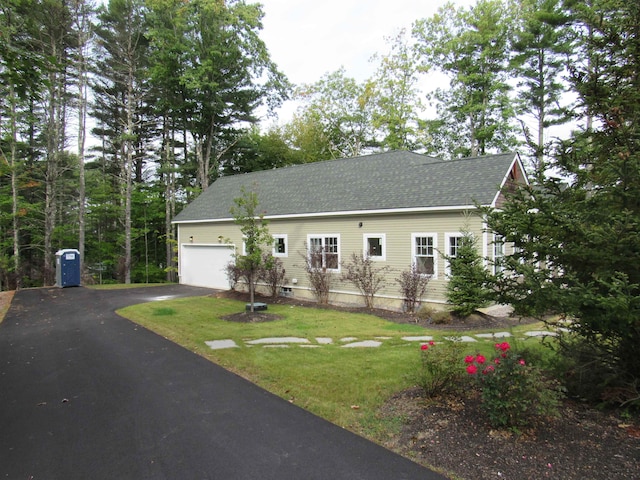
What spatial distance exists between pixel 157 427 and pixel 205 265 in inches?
634

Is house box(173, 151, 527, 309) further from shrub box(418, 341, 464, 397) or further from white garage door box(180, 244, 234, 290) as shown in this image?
shrub box(418, 341, 464, 397)

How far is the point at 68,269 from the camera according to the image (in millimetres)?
18875

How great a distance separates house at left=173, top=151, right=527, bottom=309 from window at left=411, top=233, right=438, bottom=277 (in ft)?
0.10

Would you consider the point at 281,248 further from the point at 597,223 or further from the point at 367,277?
the point at 597,223

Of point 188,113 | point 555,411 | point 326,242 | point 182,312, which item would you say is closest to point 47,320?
point 182,312

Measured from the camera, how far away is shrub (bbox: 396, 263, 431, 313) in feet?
38.0

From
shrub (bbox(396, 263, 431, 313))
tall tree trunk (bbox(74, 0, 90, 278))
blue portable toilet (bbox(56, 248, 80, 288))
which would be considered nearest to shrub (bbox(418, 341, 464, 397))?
shrub (bbox(396, 263, 431, 313))

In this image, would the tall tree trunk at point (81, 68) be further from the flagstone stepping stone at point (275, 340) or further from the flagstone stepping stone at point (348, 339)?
the flagstone stepping stone at point (348, 339)

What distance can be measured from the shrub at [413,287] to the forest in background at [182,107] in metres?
15.3

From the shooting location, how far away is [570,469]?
3033mm

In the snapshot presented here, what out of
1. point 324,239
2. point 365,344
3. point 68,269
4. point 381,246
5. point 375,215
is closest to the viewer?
point 365,344

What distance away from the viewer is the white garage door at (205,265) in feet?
61.4

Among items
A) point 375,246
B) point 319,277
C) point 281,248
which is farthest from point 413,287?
point 281,248

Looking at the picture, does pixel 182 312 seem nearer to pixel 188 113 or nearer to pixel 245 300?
pixel 245 300
